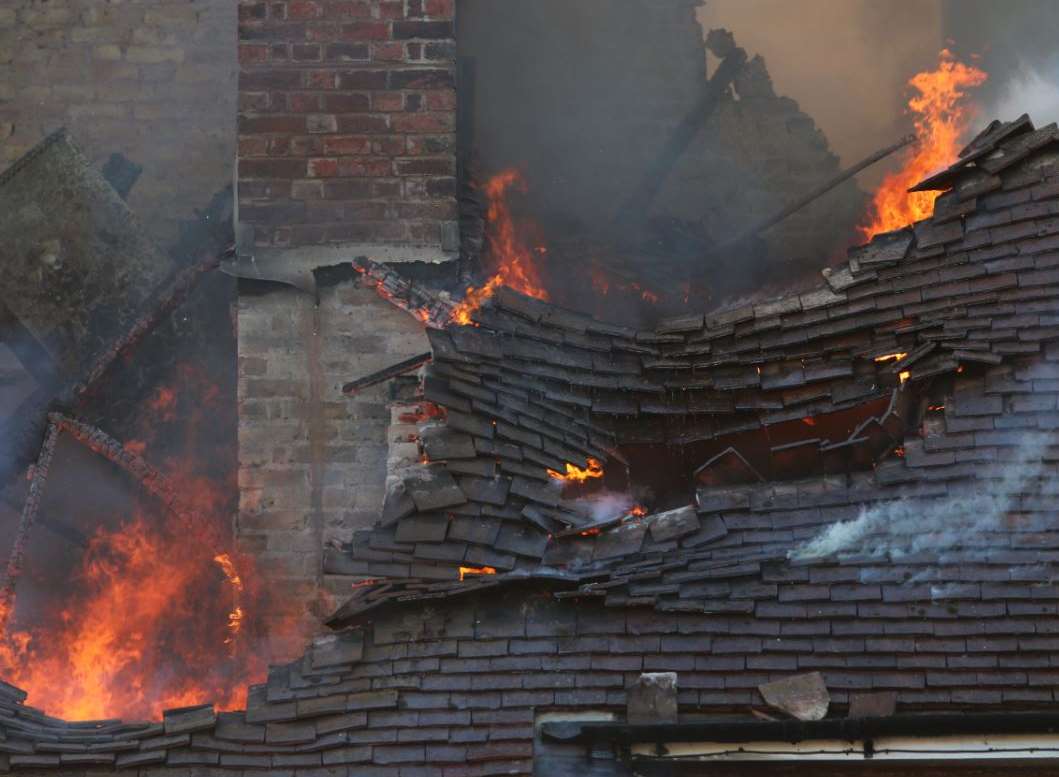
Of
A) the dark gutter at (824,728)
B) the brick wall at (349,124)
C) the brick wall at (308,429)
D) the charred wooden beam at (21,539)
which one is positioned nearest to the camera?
the dark gutter at (824,728)

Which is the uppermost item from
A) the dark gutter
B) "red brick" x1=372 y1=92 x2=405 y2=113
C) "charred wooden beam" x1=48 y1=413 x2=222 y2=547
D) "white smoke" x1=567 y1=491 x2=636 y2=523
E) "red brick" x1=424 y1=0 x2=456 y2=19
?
"red brick" x1=424 y1=0 x2=456 y2=19

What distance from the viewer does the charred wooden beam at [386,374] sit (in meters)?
10.3

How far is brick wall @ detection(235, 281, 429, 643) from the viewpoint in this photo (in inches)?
412

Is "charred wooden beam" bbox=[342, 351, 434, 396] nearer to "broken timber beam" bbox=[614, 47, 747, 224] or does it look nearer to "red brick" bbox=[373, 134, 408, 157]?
"red brick" bbox=[373, 134, 408, 157]

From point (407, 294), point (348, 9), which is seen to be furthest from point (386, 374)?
point (348, 9)

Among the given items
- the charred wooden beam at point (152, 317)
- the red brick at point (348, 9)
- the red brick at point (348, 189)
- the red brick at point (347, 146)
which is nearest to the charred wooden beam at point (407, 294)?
the red brick at point (348, 189)

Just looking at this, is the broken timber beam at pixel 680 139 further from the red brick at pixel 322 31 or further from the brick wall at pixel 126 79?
the brick wall at pixel 126 79

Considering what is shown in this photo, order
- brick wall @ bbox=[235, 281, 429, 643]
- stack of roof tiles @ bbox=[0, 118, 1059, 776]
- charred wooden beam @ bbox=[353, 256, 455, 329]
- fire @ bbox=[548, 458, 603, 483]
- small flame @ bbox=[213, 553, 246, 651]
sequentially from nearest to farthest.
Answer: stack of roof tiles @ bbox=[0, 118, 1059, 776] → fire @ bbox=[548, 458, 603, 483] → charred wooden beam @ bbox=[353, 256, 455, 329] → brick wall @ bbox=[235, 281, 429, 643] → small flame @ bbox=[213, 553, 246, 651]

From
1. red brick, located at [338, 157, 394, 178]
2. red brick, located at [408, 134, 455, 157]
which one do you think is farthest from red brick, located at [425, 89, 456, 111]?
red brick, located at [338, 157, 394, 178]

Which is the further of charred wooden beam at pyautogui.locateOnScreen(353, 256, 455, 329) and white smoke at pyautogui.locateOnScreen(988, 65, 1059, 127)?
white smoke at pyautogui.locateOnScreen(988, 65, 1059, 127)

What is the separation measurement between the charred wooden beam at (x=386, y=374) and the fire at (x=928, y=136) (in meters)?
3.52

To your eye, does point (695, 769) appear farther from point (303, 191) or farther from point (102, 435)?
point (102, 435)

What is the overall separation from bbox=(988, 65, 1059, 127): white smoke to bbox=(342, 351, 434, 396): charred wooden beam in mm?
6212

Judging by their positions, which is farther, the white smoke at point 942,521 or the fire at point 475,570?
the fire at point 475,570
